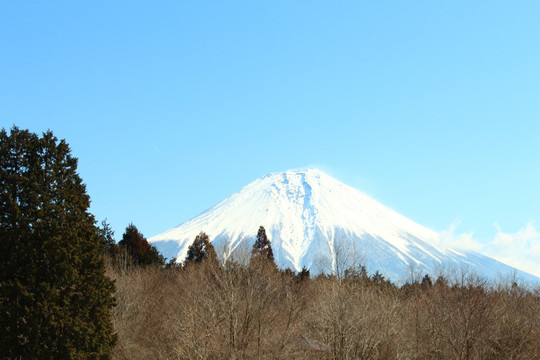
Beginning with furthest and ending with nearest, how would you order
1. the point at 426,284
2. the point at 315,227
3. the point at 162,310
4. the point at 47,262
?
the point at 315,227, the point at 426,284, the point at 162,310, the point at 47,262

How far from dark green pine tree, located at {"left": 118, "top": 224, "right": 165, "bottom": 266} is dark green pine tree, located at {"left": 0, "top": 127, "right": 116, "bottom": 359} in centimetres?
2431

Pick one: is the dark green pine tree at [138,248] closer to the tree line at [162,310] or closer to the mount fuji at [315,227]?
the tree line at [162,310]

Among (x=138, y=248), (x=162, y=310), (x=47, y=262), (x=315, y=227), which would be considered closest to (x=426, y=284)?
(x=138, y=248)

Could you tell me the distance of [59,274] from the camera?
1541cm

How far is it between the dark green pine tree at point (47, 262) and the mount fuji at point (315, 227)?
4367 inches

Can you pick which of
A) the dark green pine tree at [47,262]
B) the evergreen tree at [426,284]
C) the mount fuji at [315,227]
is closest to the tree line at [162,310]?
the dark green pine tree at [47,262]

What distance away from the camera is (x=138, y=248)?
42.0 meters

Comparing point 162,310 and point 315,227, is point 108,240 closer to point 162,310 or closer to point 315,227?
point 162,310

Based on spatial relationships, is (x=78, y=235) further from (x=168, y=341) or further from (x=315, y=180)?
(x=315, y=180)

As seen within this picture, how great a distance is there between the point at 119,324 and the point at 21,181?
9.13 meters

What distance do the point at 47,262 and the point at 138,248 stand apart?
26994 millimetres

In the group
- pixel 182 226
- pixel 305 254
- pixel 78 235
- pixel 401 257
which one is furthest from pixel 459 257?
pixel 78 235

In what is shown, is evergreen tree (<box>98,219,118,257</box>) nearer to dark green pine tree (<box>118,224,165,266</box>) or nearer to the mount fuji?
dark green pine tree (<box>118,224,165,266</box>)

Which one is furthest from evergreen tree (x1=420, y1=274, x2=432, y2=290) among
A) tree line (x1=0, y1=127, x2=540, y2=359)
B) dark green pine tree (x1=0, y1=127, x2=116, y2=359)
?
dark green pine tree (x1=0, y1=127, x2=116, y2=359)
